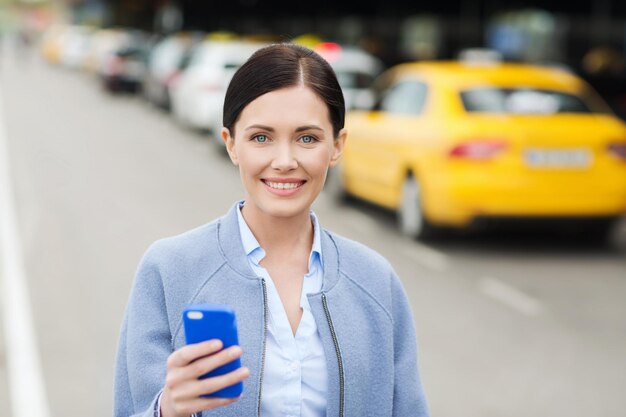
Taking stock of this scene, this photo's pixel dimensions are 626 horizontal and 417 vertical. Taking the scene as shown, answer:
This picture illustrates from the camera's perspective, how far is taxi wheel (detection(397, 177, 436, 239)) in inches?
385

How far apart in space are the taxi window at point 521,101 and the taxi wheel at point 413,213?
2.94 feet

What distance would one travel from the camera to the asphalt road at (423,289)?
5.67 meters

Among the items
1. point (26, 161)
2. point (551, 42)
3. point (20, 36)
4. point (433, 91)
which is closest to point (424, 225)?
point (433, 91)

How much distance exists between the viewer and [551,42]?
2523cm

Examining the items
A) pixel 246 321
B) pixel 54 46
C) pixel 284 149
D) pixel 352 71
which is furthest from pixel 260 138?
pixel 54 46

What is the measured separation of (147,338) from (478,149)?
7398mm

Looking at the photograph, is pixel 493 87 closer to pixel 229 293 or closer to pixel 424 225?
pixel 424 225

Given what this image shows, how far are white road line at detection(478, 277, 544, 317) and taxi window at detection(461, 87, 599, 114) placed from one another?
6.12 ft

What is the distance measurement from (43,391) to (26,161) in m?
11.7

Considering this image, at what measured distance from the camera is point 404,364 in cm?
214

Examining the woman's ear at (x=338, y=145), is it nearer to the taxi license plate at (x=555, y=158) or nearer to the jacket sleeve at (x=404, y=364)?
the jacket sleeve at (x=404, y=364)

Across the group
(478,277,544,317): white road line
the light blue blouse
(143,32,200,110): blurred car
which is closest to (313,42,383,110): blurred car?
(478,277,544,317): white road line

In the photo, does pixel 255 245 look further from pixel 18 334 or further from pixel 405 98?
pixel 405 98

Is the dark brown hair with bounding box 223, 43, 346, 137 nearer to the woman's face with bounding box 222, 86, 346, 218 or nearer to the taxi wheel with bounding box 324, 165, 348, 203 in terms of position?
the woman's face with bounding box 222, 86, 346, 218
